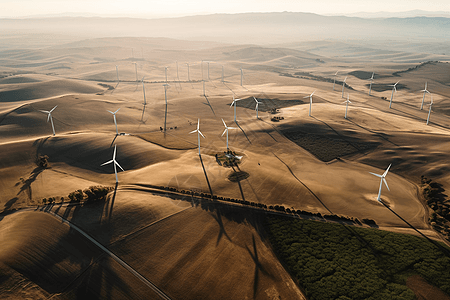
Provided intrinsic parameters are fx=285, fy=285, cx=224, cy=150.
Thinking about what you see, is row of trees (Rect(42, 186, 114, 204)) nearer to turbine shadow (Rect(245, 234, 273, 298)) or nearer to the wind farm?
the wind farm

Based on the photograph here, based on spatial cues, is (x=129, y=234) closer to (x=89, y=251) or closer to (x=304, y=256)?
(x=89, y=251)

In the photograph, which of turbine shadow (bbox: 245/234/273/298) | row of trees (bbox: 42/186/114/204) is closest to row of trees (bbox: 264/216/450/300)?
turbine shadow (bbox: 245/234/273/298)

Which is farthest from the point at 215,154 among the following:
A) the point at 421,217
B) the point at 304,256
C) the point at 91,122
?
the point at 91,122

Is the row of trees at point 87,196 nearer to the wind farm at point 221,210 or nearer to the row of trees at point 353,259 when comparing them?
the wind farm at point 221,210

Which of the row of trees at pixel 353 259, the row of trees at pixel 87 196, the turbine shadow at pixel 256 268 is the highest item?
the row of trees at pixel 87 196

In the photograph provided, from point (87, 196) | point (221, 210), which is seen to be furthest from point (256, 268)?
point (87, 196)

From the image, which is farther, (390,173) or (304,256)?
(390,173)

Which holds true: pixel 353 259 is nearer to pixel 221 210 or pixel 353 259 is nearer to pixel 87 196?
pixel 221 210

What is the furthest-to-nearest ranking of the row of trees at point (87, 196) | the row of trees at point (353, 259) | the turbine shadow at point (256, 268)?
the row of trees at point (87, 196) → the turbine shadow at point (256, 268) → the row of trees at point (353, 259)

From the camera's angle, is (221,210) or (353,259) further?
(221,210)

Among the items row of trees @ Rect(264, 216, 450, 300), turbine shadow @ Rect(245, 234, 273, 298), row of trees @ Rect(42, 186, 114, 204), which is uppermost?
row of trees @ Rect(42, 186, 114, 204)

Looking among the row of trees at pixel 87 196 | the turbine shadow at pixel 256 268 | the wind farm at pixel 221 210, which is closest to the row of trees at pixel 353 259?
the wind farm at pixel 221 210
